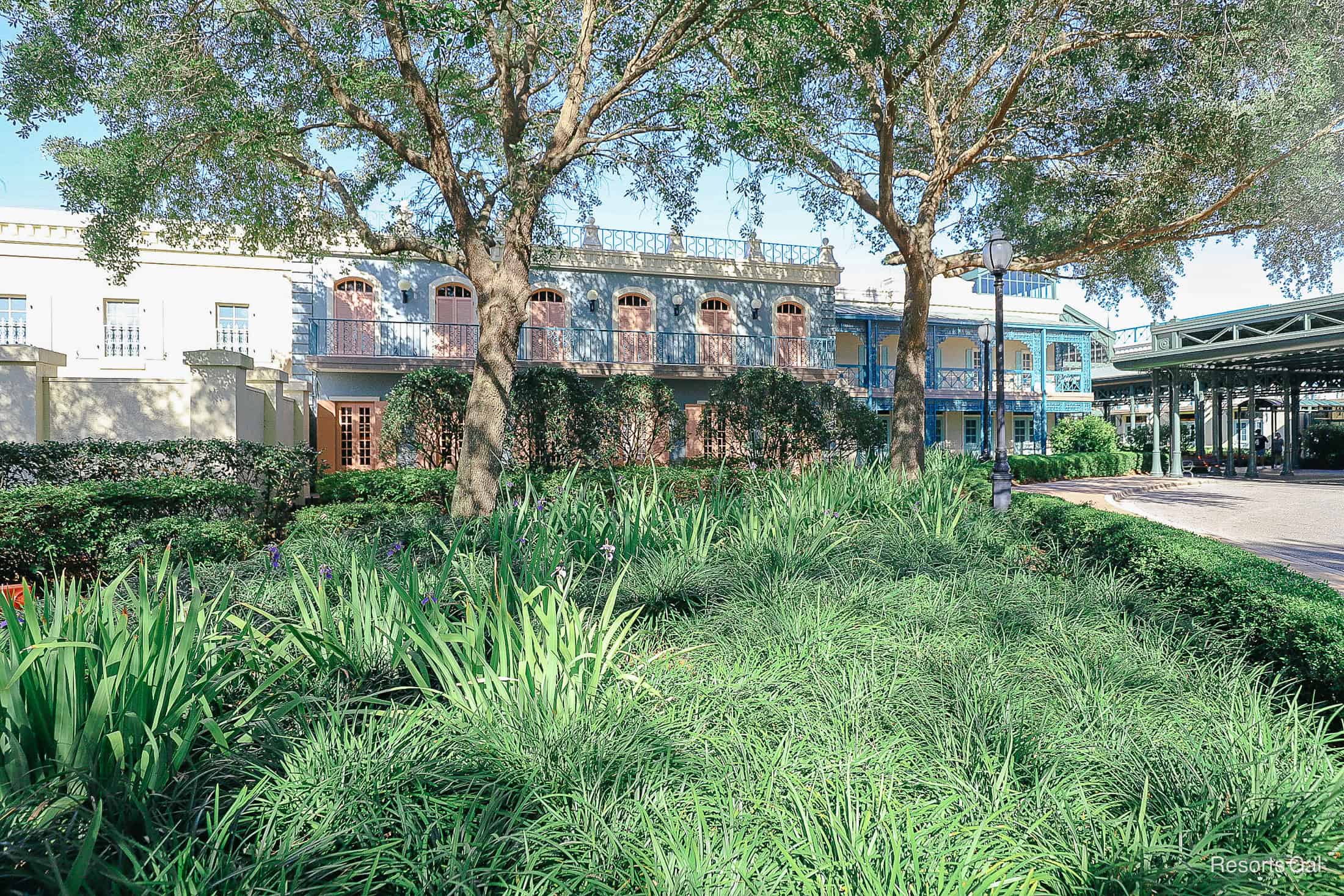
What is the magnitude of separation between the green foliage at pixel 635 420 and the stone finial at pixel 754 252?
310 inches

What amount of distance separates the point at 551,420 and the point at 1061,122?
9.99m

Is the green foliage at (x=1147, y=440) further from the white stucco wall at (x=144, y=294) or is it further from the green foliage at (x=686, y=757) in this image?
the white stucco wall at (x=144, y=294)

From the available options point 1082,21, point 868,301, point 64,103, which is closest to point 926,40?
point 1082,21

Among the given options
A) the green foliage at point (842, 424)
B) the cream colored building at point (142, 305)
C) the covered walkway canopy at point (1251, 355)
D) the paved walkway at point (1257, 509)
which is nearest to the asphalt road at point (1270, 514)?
the paved walkway at point (1257, 509)

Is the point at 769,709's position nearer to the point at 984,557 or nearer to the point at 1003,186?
the point at 984,557

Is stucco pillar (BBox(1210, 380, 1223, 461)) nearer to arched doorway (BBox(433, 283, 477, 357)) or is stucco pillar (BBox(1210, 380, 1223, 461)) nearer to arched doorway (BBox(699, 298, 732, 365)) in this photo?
arched doorway (BBox(699, 298, 732, 365))

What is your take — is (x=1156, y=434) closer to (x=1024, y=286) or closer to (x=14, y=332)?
(x=1024, y=286)

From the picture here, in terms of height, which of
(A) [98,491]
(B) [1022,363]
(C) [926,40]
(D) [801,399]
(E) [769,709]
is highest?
(C) [926,40]

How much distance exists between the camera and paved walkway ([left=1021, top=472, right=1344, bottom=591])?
8555mm

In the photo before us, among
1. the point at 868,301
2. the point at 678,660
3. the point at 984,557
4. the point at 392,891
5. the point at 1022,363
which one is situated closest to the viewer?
the point at 392,891

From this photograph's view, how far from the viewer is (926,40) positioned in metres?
10.0

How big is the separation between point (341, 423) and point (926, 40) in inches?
572

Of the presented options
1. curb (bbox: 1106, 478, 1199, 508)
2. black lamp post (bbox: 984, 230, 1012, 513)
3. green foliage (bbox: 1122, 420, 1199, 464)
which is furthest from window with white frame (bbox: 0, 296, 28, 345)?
green foliage (bbox: 1122, 420, 1199, 464)

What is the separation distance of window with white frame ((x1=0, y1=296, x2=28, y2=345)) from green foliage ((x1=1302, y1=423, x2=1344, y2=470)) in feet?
136
